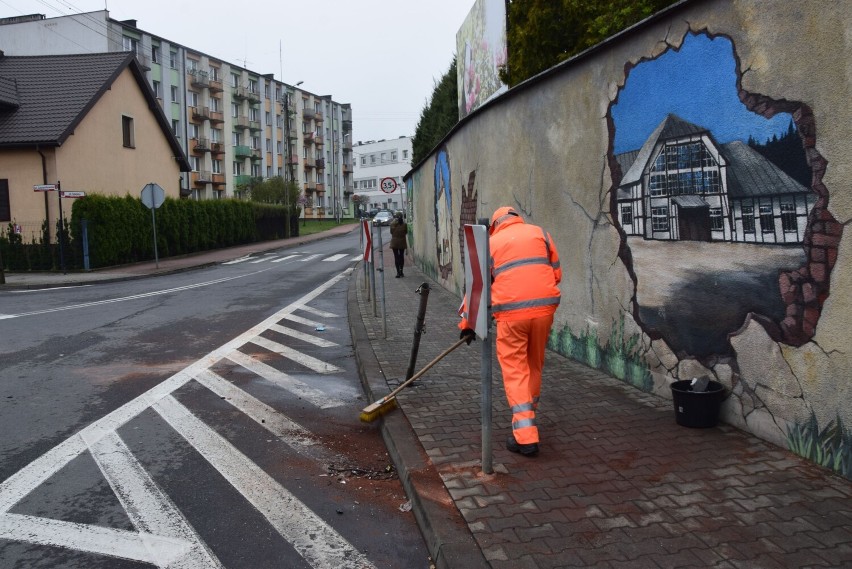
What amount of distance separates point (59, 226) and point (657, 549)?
24456 millimetres

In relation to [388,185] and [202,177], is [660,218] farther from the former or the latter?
[202,177]

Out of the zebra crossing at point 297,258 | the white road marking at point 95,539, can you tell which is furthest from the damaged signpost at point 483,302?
the zebra crossing at point 297,258

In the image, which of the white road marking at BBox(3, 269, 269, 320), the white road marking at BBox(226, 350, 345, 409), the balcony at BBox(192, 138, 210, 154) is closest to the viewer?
the white road marking at BBox(226, 350, 345, 409)

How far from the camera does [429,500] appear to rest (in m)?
4.08

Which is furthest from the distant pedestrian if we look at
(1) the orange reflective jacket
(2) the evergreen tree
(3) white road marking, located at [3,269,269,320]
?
(1) the orange reflective jacket

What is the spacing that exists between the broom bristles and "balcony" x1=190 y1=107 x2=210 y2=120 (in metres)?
61.0

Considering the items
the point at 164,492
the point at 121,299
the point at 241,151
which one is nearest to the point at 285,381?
the point at 164,492

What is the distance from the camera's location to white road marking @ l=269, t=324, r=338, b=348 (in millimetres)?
9992

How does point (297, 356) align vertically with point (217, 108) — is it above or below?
below

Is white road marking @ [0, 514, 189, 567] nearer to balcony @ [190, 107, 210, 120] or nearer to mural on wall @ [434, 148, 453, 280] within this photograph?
mural on wall @ [434, 148, 453, 280]

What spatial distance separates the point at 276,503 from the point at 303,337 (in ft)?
20.6

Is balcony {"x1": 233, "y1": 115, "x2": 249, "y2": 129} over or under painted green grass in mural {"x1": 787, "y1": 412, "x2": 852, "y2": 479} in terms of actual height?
over

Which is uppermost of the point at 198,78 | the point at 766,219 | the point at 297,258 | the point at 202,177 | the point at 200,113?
the point at 198,78

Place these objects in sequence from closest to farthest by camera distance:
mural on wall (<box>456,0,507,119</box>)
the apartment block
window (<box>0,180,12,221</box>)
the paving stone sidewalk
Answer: the paving stone sidewalk → mural on wall (<box>456,0,507,119</box>) → window (<box>0,180,12,221</box>) → the apartment block
